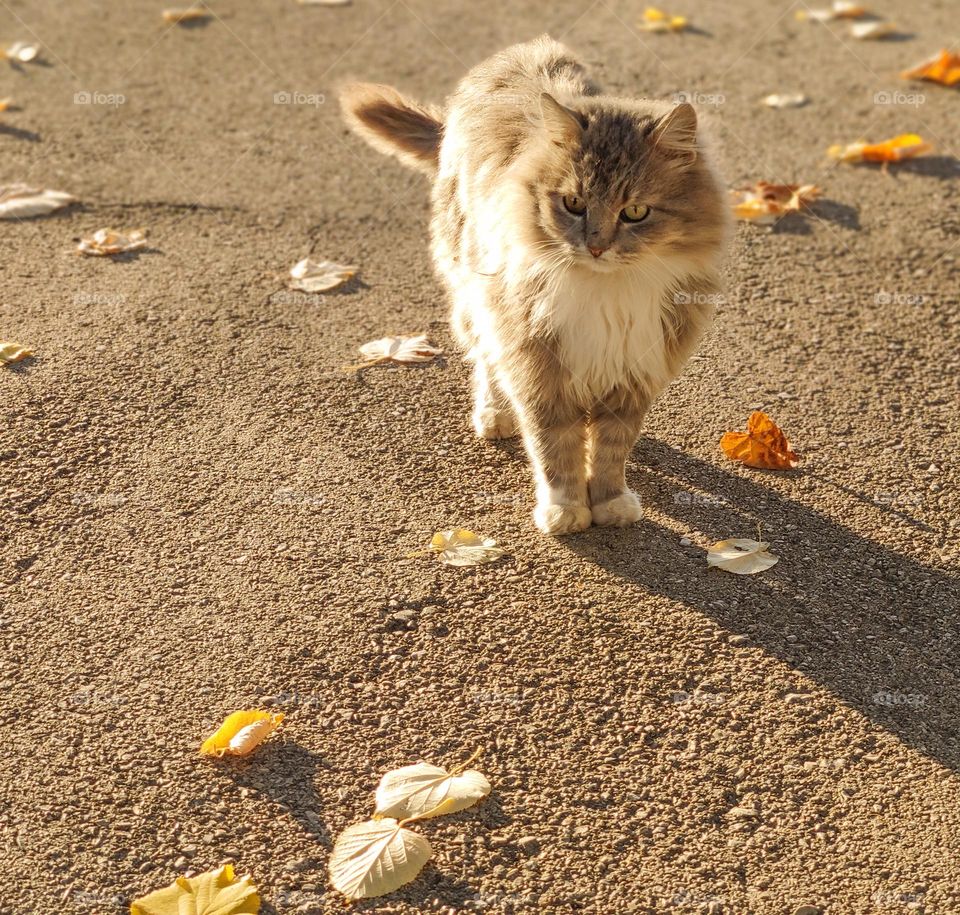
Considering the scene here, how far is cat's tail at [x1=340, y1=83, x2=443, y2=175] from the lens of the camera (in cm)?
477

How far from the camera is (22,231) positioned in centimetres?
577

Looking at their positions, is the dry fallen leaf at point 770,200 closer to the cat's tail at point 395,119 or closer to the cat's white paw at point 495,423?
the cat's tail at point 395,119

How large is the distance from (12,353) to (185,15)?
4.43m

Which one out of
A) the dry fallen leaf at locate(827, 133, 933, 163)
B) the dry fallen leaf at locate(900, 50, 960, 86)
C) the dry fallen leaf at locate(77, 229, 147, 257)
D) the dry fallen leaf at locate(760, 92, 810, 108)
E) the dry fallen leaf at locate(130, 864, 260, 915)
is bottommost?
the dry fallen leaf at locate(130, 864, 260, 915)

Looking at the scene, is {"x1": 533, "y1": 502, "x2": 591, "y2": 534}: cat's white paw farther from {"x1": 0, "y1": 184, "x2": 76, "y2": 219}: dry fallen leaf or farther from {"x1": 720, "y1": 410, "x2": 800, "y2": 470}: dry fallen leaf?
{"x1": 0, "y1": 184, "x2": 76, "y2": 219}: dry fallen leaf

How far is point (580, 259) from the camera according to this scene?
3570 mm

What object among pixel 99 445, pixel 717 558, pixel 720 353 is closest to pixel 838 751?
pixel 717 558

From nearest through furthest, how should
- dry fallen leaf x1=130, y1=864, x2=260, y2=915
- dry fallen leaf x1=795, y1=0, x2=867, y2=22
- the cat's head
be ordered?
1. dry fallen leaf x1=130, y1=864, x2=260, y2=915
2. the cat's head
3. dry fallen leaf x1=795, y1=0, x2=867, y2=22

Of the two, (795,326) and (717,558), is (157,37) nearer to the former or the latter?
(795,326)

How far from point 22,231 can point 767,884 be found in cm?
464

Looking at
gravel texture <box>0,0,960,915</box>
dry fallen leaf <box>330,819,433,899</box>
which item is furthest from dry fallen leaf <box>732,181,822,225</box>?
dry fallen leaf <box>330,819,433,899</box>

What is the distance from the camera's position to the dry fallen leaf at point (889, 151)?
6566 mm

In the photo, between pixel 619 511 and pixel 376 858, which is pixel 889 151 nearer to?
pixel 619 511

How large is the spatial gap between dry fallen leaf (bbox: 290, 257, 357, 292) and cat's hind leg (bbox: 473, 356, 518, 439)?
1.22m
